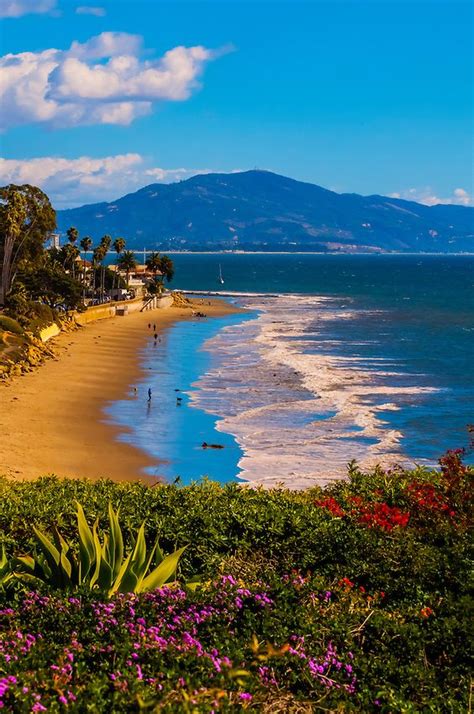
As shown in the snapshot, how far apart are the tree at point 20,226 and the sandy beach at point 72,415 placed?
30.5 ft

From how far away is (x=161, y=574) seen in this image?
836 centimetres

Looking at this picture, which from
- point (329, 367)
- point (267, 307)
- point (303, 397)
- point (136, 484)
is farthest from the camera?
point (267, 307)

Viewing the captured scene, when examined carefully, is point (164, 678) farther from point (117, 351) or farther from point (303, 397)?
point (117, 351)

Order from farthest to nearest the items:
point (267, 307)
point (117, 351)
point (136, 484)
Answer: point (267, 307) < point (117, 351) < point (136, 484)

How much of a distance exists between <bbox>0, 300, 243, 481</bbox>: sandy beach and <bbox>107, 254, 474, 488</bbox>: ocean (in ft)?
3.57

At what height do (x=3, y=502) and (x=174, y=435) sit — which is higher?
(x=3, y=502)

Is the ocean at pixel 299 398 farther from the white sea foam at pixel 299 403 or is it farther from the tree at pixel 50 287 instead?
the tree at pixel 50 287

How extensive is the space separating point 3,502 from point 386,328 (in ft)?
257

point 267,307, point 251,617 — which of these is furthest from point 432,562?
point 267,307

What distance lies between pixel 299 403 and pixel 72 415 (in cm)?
1107

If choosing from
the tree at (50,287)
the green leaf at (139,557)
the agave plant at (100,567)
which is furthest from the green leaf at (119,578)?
the tree at (50,287)

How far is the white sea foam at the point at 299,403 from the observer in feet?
99.0

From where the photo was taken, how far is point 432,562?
898 centimetres

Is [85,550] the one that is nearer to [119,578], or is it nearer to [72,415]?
[119,578]
